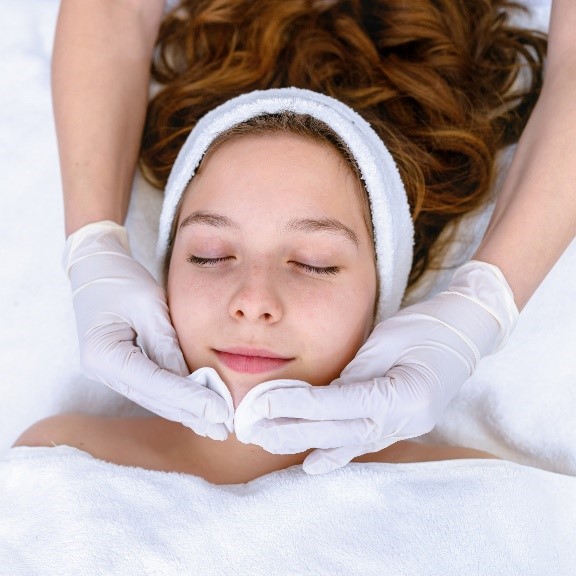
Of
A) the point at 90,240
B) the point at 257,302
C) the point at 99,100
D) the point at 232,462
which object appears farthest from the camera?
the point at 99,100

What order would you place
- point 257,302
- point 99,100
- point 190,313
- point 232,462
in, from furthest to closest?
point 99,100
point 232,462
point 190,313
point 257,302

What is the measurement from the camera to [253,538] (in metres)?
1.45

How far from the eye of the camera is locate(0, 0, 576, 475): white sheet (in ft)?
6.04

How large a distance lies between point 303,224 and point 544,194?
570mm

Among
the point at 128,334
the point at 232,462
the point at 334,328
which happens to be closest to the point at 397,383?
the point at 334,328

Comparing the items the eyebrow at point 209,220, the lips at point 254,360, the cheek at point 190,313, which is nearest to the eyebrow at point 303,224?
the eyebrow at point 209,220

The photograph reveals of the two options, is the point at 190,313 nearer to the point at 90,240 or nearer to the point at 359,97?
the point at 90,240

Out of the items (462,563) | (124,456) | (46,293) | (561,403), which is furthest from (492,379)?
(46,293)

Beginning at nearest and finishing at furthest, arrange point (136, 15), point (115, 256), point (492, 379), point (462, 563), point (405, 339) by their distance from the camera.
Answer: point (462, 563)
point (405, 339)
point (115, 256)
point (492, 379)
point (136, 15)

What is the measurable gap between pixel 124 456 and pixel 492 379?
89 centimetres

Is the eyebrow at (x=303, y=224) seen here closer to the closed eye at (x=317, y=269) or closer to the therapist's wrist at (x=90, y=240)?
the closed eye at (x=317, y=269)

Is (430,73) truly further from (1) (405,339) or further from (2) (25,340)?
(2) (25,340)

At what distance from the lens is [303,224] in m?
1.52

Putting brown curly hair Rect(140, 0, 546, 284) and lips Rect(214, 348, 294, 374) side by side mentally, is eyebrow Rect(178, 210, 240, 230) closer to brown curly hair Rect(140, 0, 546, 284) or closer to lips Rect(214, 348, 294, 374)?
lips Rect(214, 348, 294, 374)
